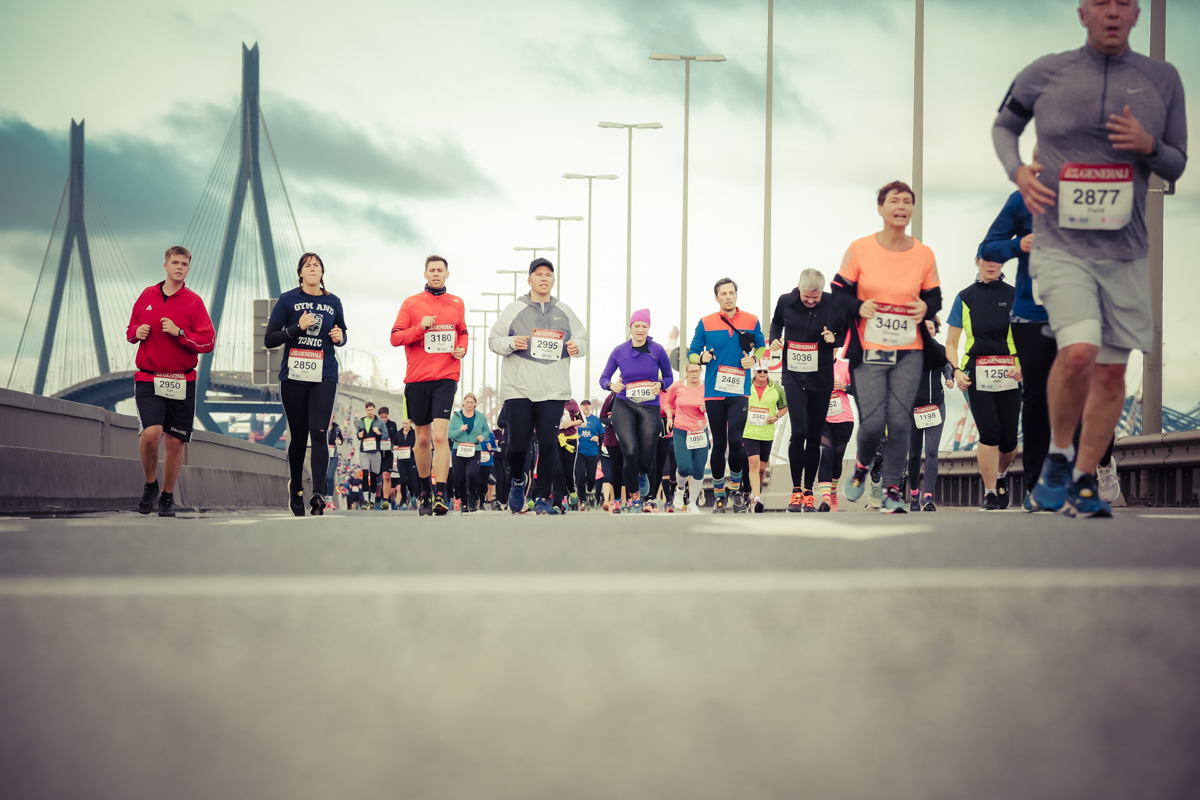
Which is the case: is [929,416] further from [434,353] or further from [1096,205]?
[1096,205]

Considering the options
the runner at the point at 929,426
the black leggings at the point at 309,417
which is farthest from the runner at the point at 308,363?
the runner at the point at 929,426

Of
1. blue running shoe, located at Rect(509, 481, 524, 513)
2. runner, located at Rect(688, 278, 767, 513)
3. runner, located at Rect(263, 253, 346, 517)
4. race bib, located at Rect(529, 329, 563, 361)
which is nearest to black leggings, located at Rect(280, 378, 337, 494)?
runner, located at Rect(263, 253, 346, 517)

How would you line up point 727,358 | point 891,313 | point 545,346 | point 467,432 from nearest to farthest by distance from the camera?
point 891,313 → point 545,346 → point 727,358 → point 467,432

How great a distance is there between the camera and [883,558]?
3.64 metres

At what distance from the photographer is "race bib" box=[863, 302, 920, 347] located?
28.9ft

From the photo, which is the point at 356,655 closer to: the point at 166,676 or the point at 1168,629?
the point at 166,676

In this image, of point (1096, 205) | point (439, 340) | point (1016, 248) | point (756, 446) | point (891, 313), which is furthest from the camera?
point (756, 446)

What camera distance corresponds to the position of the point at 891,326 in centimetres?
884

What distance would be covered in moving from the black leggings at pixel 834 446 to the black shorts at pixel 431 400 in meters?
3.48

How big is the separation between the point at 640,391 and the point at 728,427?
992 mm

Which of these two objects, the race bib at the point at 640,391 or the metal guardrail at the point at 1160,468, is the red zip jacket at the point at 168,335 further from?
the metal guardrail at the point at 1160,468

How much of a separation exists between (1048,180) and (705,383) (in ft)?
21.5

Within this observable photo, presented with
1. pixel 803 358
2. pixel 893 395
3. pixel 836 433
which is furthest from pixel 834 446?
pixel 893 395

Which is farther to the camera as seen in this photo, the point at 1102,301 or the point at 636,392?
the point at 636,392
